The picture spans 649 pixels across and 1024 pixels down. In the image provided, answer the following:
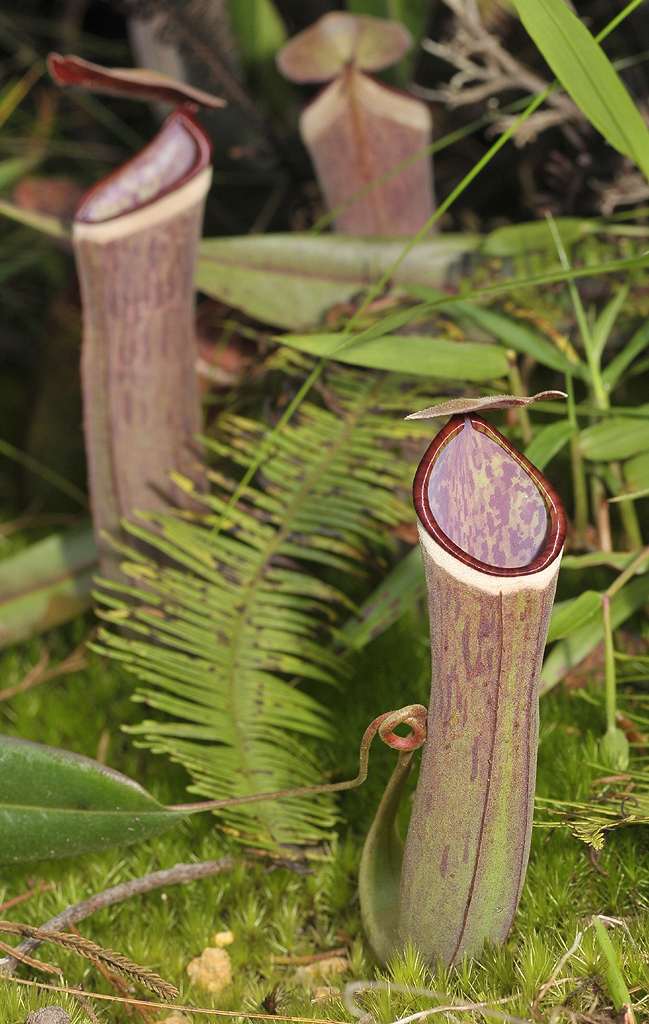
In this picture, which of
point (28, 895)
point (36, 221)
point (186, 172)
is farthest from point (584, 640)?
point (36, 221)

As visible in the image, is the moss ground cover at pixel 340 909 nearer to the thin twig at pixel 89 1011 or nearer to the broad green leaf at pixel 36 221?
the thin twig at pixel 89 1011

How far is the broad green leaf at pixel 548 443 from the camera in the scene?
91 centimetres

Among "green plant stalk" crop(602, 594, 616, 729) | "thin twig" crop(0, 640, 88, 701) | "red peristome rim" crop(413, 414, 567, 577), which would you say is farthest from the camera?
"thin twig" crop(0, 640, 88, 701)

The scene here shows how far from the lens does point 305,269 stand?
1.38m

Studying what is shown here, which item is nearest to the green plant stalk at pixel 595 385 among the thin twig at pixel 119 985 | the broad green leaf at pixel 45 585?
the thin twig at pixel 119 985

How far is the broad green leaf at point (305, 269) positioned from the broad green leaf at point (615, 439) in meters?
0.48

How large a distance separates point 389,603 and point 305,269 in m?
0.64

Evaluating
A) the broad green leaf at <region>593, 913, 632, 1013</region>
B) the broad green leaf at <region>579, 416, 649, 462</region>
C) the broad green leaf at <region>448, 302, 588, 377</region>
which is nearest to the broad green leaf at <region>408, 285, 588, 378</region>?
the broad green leaf at <region>448, 302, 588, 377</region>

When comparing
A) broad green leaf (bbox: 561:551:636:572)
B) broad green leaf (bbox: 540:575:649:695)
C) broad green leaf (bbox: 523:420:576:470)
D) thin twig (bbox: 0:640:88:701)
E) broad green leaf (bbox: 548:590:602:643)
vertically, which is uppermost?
broad green leaf (bbox: 523:420:576:470)

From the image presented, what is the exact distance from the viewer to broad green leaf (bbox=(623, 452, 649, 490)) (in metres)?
0.99

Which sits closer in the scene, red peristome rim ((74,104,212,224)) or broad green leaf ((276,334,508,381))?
broad green leaf ((276,334,508,381))

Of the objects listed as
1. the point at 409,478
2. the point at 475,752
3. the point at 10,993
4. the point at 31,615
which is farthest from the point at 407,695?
the point at 31,615

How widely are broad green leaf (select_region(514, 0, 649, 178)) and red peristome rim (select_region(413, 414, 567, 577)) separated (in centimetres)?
41

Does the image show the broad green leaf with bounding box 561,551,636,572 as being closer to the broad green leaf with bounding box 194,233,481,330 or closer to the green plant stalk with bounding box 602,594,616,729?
the green plant stalk with bounding box 602,594,616,729
